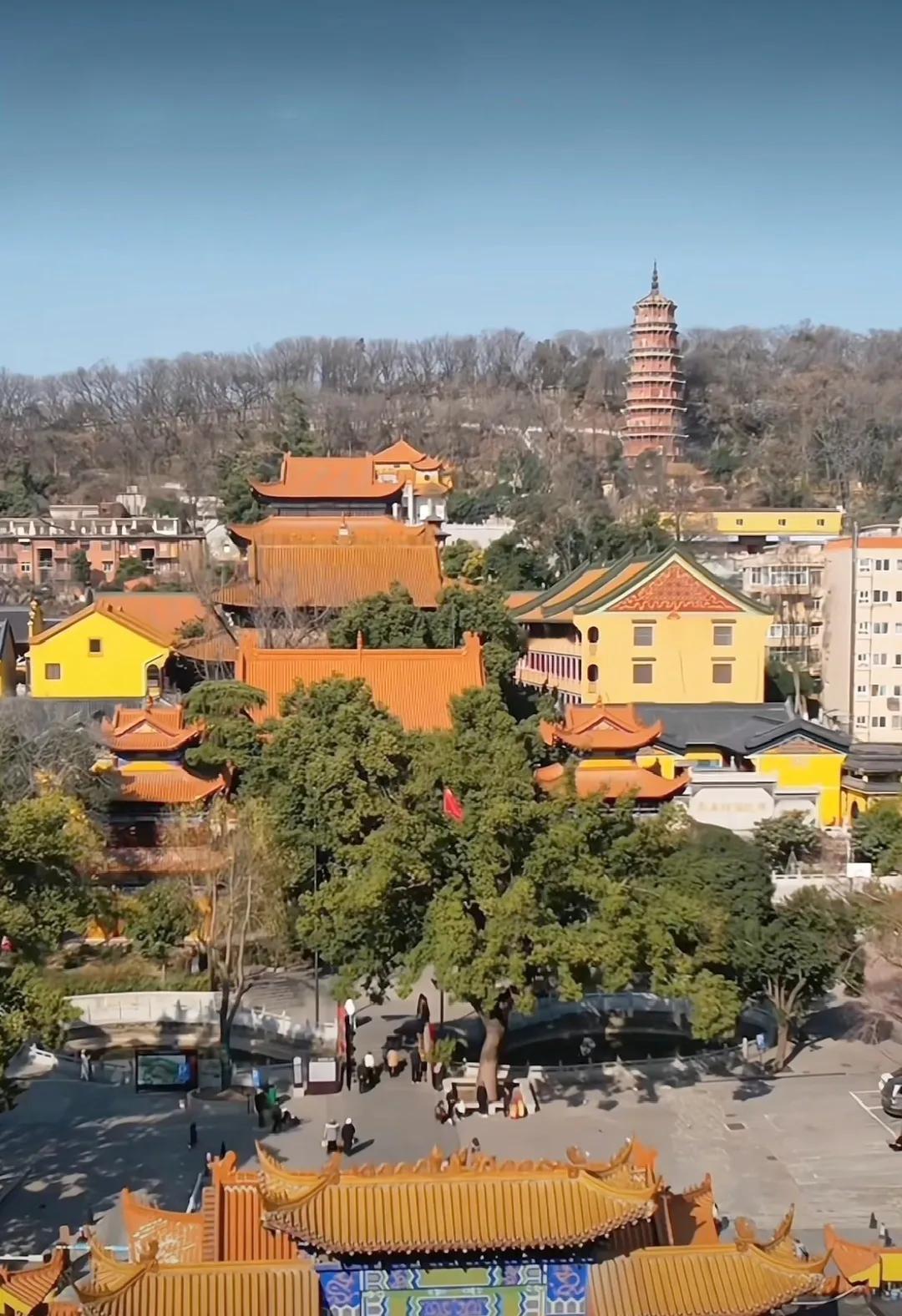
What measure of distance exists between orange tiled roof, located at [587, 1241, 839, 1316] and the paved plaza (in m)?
4.31

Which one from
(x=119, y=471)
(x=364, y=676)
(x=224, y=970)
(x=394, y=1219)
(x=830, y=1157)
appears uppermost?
(x=119, y=471)

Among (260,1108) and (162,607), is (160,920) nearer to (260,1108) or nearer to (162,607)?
(260,1108)

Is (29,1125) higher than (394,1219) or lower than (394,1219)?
lower

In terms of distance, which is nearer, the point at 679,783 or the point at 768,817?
the point at 679,783

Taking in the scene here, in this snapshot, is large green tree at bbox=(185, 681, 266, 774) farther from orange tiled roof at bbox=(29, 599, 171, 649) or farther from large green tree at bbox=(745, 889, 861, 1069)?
large green tree at bbox=(745, 889, 861, 1069)

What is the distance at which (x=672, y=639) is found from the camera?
103 ft

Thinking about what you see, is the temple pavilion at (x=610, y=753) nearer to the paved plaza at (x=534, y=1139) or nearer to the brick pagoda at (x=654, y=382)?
the paved plaza at (x=534, y=1139)

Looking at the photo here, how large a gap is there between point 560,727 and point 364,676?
3857 mm

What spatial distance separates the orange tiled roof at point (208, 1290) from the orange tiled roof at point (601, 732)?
16.3 meters

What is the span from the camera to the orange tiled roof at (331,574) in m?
31.9

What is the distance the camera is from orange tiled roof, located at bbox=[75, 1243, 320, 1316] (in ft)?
27.1

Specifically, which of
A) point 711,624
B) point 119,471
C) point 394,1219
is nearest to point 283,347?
point 119,471

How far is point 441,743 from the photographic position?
1658cm

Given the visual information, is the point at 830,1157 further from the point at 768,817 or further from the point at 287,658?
the point at 287,658
